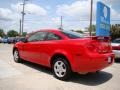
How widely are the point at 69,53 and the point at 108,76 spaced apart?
6.08 ft

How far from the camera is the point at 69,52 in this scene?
6.36m

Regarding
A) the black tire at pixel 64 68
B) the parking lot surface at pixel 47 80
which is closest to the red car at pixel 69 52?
the black tire at pixel 64 68

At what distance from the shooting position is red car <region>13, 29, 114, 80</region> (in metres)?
6.04

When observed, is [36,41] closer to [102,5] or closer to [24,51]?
[24,51]

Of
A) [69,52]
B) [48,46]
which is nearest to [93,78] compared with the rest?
[69,52]

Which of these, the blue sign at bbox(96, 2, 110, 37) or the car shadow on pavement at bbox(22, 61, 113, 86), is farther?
the blue sign at bbox(96, 2, 110, 37)

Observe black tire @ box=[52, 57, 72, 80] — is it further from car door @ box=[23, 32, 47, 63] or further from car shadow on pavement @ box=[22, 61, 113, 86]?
car door @ box=[23, 32, 47, 63]

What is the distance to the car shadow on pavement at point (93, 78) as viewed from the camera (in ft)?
21.2

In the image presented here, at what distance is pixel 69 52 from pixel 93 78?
52.4 inches

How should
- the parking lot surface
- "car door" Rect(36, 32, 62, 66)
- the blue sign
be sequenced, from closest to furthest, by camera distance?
the parking lot surface < "car door" Rect(36, 32, 62, 66) < the blue sign

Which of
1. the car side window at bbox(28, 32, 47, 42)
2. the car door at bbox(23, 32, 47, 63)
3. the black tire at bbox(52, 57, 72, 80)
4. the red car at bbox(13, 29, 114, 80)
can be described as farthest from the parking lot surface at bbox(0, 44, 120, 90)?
the car side window at bbox(28, 32, 47, 42)

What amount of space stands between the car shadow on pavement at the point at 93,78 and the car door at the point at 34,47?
5.01 feet

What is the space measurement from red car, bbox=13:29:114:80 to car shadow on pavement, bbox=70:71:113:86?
45 centimetres

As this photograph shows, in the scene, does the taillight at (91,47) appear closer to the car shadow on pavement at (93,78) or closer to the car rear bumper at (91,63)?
the car rear bumper at (91,63)
